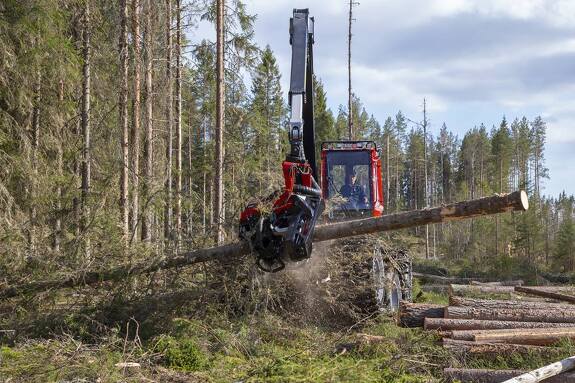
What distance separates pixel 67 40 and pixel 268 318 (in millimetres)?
9323

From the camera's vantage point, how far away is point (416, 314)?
9.02m

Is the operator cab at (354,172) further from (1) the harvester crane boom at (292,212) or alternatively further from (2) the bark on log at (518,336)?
(2) the bark on log at (518,336)

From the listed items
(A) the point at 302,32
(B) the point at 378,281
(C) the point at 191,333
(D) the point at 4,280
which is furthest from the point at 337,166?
(D) the point at 4,280

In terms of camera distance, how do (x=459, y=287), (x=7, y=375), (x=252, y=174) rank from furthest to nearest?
1. (x=459, y=287)
2. (x=252, y=174)
3. (x=7, y=375)

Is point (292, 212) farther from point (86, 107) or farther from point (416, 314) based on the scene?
point (86, 107)

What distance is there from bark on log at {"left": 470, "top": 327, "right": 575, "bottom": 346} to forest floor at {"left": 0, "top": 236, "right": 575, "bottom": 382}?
0.27m

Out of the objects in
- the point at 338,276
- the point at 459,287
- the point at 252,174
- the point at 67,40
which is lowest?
the point at 459,287

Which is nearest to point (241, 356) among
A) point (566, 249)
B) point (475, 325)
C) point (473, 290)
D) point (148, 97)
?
point (475, 325)

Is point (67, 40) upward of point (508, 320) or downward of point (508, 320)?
upward

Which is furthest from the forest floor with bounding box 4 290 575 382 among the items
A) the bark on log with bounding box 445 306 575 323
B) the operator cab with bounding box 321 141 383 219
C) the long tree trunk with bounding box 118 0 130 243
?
the long tree trunk with bounding box 118 0 130 243

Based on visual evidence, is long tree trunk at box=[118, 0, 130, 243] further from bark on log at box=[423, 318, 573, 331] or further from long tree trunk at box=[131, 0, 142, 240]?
bark on log at box=[423, 318, 573, 331]

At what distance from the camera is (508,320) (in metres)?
8.77

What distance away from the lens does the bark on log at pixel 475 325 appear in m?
8.51

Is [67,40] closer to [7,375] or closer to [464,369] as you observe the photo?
[7,375]
